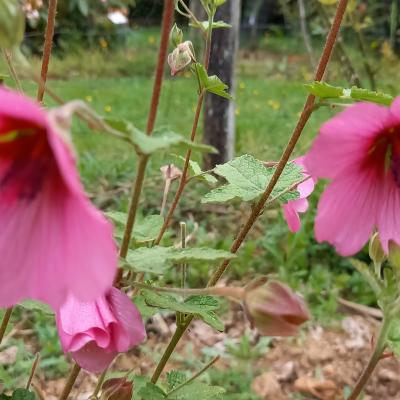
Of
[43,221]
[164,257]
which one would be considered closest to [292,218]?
[164,257]

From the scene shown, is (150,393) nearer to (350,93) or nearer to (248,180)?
(248,180)

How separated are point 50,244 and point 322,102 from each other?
0.28 m

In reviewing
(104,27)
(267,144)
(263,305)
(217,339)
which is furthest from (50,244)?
(104,27)

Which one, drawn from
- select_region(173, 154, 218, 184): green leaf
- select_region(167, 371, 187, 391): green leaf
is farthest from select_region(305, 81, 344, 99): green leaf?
select_region(167, 371, 187, 391): green leaf

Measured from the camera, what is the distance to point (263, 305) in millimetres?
546

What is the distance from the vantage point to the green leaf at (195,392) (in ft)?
2.73

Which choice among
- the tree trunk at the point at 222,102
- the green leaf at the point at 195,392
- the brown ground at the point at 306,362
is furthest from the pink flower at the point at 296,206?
the tree trunk at the point at 222,102

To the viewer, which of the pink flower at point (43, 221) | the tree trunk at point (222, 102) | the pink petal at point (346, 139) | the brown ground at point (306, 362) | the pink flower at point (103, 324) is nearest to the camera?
the pink flower at point (43, 221)

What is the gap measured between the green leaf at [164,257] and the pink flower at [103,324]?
0.06 metres

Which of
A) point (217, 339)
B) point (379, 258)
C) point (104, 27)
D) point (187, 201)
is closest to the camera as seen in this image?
point (379, 258)

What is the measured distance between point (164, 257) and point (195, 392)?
0.35m

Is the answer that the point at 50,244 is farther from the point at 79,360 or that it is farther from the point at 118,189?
the point at 118,189

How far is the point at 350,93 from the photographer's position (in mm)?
607

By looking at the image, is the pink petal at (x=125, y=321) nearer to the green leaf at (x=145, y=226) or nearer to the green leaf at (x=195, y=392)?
the green leaf at (x=145, y=226)
